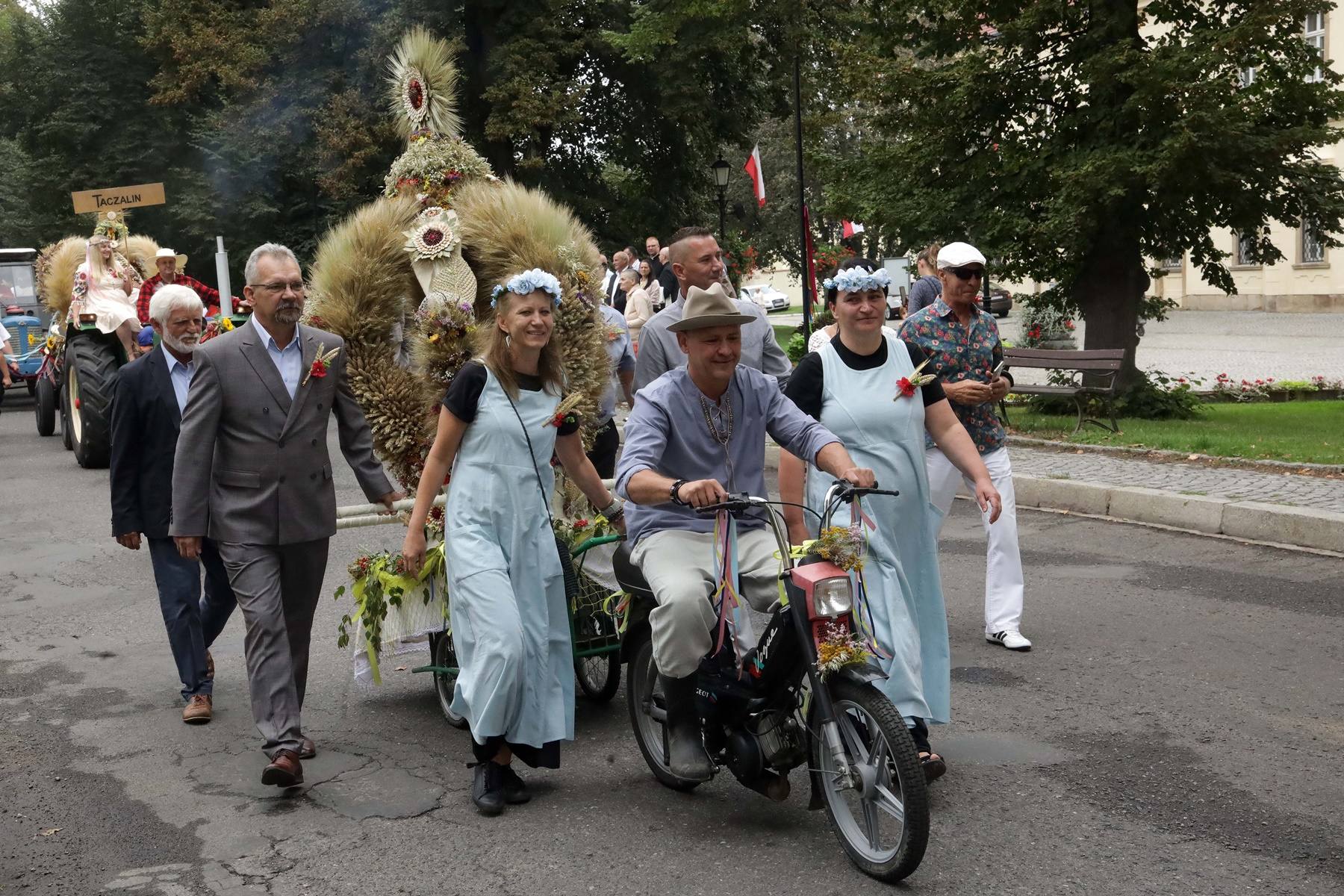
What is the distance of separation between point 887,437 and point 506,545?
4.70 feet

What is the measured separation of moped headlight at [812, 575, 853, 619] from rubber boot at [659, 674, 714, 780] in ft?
2.21

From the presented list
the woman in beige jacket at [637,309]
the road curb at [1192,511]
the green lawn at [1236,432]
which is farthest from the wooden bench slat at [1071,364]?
the woman in beige jacket at [637,309]

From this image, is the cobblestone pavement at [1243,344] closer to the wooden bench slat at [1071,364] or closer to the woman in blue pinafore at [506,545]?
the wooden bench slat at [1071,364]

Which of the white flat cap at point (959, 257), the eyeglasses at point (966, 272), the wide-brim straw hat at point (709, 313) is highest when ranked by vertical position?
the white flat cap at point (959, 257)

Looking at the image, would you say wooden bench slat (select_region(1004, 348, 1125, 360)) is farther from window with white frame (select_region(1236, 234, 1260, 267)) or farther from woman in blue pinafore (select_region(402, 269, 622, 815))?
woman in blue pinafore (select_region(402, 269, 622, 815))

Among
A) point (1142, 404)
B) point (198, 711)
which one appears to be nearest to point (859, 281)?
point (198, 711)

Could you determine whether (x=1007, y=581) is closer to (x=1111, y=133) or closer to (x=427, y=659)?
(x=427, y=659)

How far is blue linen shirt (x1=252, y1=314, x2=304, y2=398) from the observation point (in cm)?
570

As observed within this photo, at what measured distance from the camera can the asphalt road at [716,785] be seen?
4523 millimetres

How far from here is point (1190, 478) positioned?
37.8 feet

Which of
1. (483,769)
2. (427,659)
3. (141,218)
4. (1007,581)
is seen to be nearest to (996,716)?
(1007,581)

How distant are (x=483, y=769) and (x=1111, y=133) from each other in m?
13.0

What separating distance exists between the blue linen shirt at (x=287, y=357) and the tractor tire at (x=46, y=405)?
14.4 metres

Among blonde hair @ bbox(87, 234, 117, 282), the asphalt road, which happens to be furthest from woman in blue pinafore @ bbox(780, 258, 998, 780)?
blonde hair @ bbox(87, 234, 117, 282)
